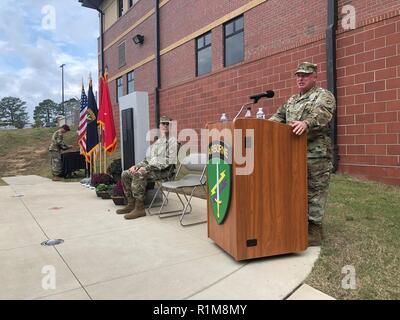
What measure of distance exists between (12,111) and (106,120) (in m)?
72.2

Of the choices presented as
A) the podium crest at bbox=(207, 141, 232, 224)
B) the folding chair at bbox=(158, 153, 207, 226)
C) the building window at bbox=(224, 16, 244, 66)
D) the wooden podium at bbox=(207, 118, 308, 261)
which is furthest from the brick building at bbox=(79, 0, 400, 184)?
the podium crest at bbox=(207, 141, 232, 224)

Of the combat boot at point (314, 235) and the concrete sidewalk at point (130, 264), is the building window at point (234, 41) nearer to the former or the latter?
the concrete sidewalk at point (130, 264)

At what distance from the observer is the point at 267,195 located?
10.7ft

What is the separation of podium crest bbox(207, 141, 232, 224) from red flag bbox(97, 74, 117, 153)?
4358 millimetres

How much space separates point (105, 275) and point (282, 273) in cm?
150

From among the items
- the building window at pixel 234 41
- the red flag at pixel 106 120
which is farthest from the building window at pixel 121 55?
the red flag at pixel 106 120

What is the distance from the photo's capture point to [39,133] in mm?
→ 23359

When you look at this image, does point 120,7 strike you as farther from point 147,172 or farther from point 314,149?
point 314,149

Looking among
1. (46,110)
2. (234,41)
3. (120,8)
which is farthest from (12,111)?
(234,41)

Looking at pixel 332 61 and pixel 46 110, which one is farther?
pixel 46 110

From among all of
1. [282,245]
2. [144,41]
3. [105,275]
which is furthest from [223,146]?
[144,41]

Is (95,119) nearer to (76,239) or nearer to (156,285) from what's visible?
(76,239)

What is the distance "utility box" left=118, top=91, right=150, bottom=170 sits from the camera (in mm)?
6855

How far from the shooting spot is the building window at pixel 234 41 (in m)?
10.8
